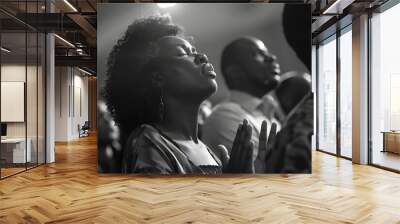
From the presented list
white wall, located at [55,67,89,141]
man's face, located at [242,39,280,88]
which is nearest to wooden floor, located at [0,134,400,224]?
man's face, located at [242,39,280,88]

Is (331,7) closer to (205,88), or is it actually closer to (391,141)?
(205,88)

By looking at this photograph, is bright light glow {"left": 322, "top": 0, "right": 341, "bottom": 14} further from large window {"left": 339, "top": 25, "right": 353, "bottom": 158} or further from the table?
the table

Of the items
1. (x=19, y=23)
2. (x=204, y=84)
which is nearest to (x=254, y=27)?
(x=204, y=84)

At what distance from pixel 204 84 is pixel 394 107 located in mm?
3634

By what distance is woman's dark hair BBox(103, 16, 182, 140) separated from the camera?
652 cm

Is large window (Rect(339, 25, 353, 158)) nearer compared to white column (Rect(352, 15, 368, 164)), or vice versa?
white column (Rect(352, 15, 368, 164))

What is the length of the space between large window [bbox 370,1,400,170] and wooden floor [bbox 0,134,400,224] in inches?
31.0

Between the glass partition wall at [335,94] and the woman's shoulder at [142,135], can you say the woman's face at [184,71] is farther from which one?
the glass partition wall at [335,94]

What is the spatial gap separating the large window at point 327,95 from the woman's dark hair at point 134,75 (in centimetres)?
536

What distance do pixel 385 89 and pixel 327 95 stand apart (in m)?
3.20

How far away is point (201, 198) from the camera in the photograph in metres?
4.88

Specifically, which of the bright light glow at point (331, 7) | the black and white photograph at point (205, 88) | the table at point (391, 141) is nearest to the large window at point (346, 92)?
the table at point (391, 141)

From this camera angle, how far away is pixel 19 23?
6.92m

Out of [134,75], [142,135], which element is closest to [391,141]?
[142,135]
